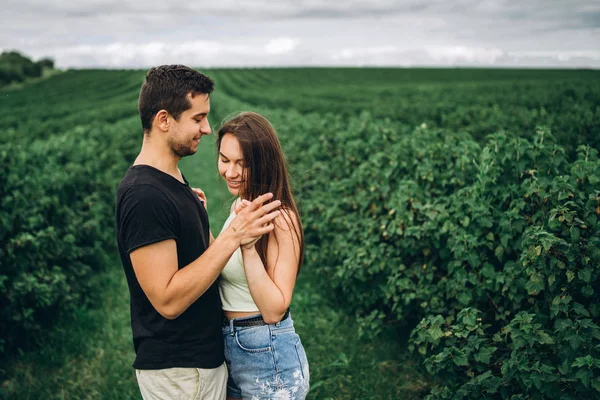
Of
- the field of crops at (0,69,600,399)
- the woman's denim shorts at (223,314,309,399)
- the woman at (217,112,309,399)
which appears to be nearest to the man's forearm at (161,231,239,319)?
the woman at (217,112,309,399)

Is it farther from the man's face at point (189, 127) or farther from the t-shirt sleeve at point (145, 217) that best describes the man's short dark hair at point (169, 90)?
the t-shirt sleeve at point (145, 217)

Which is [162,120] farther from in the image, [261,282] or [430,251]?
[430,251]

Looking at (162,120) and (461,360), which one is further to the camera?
(461,360)

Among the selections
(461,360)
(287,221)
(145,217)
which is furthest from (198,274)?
(461,360)

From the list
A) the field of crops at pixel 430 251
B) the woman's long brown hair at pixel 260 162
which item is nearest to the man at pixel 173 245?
the woman's long brown hair at pixel 260 162

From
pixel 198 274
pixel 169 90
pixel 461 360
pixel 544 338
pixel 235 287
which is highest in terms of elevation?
pixel 169 90

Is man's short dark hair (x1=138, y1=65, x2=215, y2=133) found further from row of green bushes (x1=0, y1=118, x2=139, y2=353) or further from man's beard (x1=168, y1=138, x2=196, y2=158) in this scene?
row of green bushes (x1=0, y1=118, x2=139, y2=353)

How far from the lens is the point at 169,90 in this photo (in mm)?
1955

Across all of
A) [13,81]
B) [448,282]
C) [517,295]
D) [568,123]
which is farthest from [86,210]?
[13,81]

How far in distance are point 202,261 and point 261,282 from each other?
261mm

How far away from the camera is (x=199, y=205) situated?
2121 millimetres

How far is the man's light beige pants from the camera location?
2008 millimetres

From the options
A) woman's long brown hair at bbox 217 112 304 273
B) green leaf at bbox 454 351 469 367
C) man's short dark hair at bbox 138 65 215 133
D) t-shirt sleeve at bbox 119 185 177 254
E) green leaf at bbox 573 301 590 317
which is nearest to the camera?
t-shirt sleeve at bbox 119 185 177 254

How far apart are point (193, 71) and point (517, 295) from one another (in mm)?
2409
